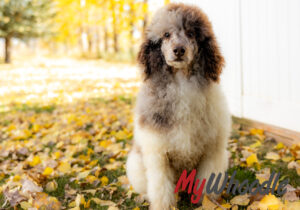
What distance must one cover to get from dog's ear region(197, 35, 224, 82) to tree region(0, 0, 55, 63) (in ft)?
62.3

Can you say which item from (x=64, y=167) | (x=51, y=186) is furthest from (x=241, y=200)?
(x=64, y=167)

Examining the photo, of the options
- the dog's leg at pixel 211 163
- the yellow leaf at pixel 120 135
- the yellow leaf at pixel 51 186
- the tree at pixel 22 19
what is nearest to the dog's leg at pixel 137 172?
the dog's leg at pixel 211 163

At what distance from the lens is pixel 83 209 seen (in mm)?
2699

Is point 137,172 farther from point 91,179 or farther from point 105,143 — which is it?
point 105,143

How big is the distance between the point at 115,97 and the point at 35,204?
5.25 metres

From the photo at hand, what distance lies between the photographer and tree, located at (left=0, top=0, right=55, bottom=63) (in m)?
18.7

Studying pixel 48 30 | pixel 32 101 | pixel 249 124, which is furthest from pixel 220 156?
pixel 48 30

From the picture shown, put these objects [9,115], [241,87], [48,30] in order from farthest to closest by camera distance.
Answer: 1. [48,30]
2. [9,115]
3. [241,87]

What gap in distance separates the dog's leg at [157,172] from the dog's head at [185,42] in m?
0.54

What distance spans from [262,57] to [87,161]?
2717mm

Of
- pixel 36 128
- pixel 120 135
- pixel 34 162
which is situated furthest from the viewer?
pixel 36 128

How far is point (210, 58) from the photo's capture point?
8.10 feet

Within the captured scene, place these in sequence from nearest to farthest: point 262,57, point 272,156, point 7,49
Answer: point 272,156 → point 262,57 → point 7,49

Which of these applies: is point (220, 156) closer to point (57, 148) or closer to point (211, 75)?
point (211, 75)
